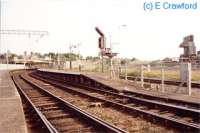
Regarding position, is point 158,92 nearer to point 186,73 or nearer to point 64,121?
point 186,73

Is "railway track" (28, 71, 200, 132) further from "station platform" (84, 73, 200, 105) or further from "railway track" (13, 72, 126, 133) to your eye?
"railway track" (13, 72, 126, 133)

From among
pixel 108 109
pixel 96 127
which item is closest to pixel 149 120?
pixel 96 127

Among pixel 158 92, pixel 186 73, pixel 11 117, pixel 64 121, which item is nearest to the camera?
pixel 11 117

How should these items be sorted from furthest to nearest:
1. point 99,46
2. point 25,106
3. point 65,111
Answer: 1. point 99,46
2. point 25,106
3. point 65,111

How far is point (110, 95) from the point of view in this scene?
17.7 metres

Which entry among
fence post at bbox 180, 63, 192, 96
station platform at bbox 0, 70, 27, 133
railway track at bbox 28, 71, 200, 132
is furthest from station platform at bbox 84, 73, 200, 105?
station platform at bbox 0, 70, 27, 133

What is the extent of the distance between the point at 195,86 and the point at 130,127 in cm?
1283

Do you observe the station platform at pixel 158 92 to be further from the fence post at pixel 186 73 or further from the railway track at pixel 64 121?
the railway track at pixel 64 121

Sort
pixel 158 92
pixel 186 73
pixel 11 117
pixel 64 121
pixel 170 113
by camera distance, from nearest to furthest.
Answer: pixel 11 117 → pixel 64 121 → pixel 170 113 → pixel 186 73 → pixel 158 92

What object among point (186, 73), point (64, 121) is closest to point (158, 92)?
point (186, 73)

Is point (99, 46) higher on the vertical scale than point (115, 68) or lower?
higher

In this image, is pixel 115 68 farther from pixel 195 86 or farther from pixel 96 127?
pixel 96 127

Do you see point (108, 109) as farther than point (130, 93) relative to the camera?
No

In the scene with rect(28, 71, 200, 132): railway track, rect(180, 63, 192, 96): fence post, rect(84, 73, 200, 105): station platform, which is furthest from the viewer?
rect(180, 63, 192, 96): fence post
